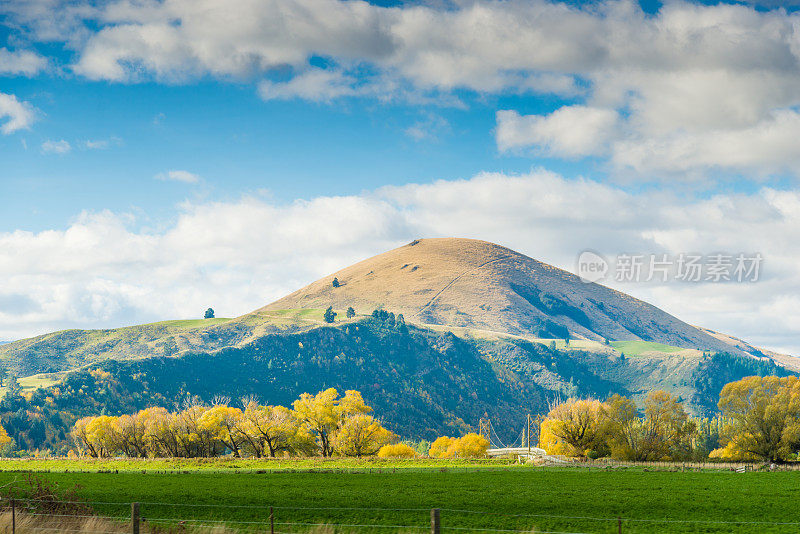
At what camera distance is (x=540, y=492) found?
61.0 meters

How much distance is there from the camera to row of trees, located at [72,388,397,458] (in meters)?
129

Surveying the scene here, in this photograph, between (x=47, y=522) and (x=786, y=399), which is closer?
(x=47, y=522)

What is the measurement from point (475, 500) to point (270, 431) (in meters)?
78.6

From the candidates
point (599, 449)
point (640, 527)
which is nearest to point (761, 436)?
point (599, 449)

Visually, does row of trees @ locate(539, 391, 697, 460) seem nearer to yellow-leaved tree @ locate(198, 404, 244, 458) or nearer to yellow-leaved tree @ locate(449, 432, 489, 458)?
yellow-leaved tree @ locate(449, 432, 489, 458)

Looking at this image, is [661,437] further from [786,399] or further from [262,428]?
[262,428]

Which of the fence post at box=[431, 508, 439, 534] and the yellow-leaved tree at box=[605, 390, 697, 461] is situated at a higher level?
the fence post at box=[431, 508, 439, 534]

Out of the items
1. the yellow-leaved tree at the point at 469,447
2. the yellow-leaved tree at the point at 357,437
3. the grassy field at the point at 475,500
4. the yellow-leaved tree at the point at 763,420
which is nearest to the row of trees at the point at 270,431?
the yellow-leaved tree at the point at 357,437

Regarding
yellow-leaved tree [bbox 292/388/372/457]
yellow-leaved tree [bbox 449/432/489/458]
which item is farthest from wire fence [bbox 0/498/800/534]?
Answer: yellow-leaved tree [bbox 449/432/489/458]

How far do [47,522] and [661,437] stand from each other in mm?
110051

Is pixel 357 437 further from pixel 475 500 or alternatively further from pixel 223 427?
pixel 475 500

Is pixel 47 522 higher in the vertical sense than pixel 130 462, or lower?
higher

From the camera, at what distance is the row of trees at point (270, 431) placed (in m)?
129

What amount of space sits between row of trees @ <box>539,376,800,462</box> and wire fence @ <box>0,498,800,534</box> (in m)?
80.4
